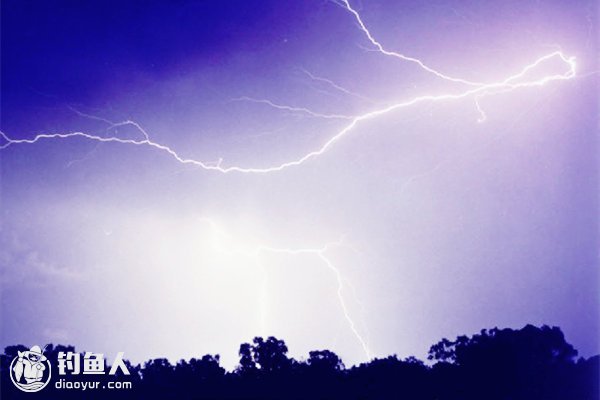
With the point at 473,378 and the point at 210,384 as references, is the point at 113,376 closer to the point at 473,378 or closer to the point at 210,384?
the point at 210,384

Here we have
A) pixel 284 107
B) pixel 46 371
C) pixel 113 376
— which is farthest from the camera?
pixel 284 107

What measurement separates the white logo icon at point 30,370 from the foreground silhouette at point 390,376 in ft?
6.95

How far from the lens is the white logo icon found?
662 centimetres

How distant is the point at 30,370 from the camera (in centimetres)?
668

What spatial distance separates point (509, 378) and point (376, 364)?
11.0 ft

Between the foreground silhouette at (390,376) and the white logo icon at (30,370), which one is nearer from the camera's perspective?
the white logo icon at (30,370)

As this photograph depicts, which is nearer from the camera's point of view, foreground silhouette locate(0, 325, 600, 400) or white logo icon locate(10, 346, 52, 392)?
white logo icon locate(10, 346, 52, 392)

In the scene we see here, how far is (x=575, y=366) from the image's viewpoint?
1055 cm

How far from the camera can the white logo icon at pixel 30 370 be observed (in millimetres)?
6621

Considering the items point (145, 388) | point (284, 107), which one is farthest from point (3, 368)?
point (284, 107)

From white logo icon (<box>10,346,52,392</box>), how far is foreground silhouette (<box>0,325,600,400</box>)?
83.4 inches

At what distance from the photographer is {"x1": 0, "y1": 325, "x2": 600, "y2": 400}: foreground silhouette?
9531mm

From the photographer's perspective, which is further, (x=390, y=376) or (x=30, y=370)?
(x=390, y=376)

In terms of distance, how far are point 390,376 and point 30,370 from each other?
828cm
